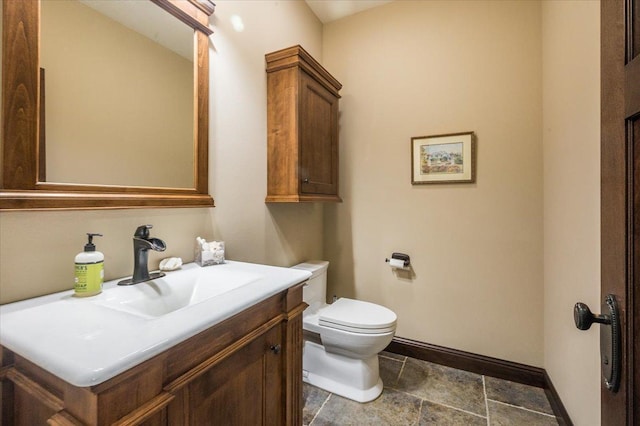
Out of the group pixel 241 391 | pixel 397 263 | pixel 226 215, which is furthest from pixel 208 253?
pixel 397 263

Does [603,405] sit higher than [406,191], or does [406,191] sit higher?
[406,191]

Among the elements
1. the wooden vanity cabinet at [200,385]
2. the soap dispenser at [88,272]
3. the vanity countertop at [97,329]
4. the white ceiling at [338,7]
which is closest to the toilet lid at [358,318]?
the wooden vanity cabinet at [200,385]

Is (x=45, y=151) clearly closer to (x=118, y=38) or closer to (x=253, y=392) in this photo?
(x=118, y=38)

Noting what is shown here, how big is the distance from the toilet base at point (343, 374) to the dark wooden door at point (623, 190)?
1271 millimetres

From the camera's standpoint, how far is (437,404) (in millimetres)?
1662

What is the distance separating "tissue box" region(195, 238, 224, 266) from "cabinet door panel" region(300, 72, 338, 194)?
67 centimetres

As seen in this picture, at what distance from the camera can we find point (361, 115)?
92.1 inches

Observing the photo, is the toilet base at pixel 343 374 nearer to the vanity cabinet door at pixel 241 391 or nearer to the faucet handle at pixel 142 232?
the vanity cabinet door at pixel 241 391

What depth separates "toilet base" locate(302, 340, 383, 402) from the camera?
1.70 m

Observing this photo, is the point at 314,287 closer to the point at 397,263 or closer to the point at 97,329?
the point at 397,263

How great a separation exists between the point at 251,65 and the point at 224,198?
835 millimetres

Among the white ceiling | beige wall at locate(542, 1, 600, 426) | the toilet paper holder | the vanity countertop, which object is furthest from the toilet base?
the white ceiling

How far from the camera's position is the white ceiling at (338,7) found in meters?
2.23

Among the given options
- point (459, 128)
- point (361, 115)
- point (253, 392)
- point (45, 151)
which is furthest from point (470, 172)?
point (45, 151)
